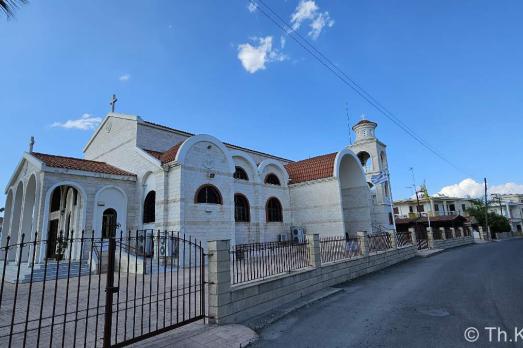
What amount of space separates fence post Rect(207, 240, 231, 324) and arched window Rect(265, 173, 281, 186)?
1506 cm

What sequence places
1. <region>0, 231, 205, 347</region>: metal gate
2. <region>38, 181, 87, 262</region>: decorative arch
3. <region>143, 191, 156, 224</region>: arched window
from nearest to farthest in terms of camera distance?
<region>0, 231, 205, 347</region>: metal gate
<region>38, 181, 87, 262</region>: decorative arch
<region>143, 191, 156, 224</region>: arched window

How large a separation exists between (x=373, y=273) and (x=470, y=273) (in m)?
3.37

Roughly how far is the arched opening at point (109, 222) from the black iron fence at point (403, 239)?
49.1 ft

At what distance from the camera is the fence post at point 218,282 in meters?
5.79

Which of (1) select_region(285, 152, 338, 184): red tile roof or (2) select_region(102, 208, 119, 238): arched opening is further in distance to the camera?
(1) select_region(285, 152, 338, 184): red tile roof

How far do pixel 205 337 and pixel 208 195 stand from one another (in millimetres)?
10882

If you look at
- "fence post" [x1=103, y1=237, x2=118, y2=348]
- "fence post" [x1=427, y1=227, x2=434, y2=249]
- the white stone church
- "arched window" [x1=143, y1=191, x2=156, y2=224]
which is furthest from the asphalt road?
"fence post" [x1=427, y1=227, x2=434, y2=249]

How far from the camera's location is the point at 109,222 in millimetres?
15305

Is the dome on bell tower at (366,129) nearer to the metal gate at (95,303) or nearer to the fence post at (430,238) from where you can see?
the fence post at (430,238)

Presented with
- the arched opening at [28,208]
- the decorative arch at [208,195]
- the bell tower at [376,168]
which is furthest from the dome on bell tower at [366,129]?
the arched opening at [28,208]

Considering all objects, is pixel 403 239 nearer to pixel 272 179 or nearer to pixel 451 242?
pixel 272 179

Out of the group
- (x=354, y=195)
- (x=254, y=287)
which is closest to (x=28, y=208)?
(x=254, y=287)

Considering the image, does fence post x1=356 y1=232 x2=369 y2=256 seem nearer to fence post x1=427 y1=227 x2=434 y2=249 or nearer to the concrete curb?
the concrete curb

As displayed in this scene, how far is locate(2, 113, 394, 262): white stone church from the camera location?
14.4 metres
